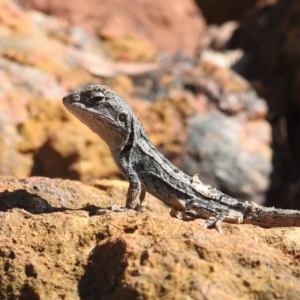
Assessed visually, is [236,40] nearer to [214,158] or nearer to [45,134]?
[214,158]

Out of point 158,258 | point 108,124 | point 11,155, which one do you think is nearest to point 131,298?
point 158,258

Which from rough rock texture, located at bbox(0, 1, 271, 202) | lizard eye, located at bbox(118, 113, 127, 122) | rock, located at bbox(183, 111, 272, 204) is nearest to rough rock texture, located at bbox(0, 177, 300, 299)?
lizard eye, located at bbox(118, 113, 127, 122)

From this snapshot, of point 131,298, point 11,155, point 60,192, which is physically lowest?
point 131,298

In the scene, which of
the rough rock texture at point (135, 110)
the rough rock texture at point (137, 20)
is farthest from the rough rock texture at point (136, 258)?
the rough rock texture at point (137, 20)

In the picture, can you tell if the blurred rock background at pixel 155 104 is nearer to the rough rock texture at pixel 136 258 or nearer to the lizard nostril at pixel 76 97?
the lizard nostril at pixel 76 97

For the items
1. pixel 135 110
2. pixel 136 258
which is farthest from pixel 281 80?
pixel 136 258

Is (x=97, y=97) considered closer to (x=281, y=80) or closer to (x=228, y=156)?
(x=228, y=156)

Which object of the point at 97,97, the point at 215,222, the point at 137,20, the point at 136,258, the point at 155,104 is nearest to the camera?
the point at 136,258
